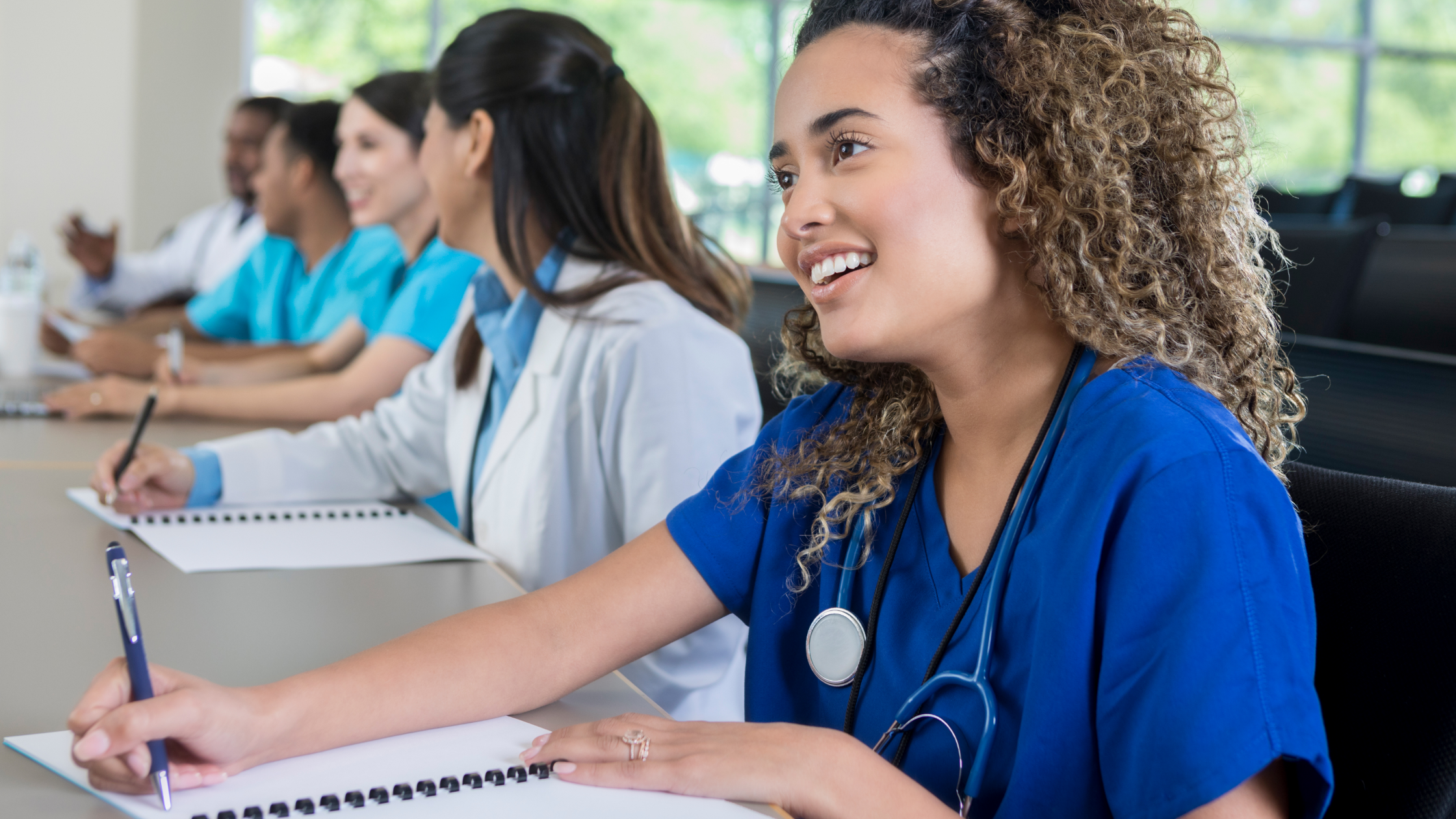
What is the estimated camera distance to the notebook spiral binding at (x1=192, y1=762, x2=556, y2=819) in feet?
2.08

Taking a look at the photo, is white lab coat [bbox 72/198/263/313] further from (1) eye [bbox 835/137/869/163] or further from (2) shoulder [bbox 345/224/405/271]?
(1) eye [bbox 835/137/869/163]

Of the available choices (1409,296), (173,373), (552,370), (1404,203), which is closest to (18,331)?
(173,373)

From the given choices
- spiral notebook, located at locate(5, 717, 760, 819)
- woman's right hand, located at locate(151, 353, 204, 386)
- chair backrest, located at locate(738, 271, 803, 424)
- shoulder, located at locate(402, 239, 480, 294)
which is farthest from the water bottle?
spiral notebook, located at locate(5, 717, 760, 819)

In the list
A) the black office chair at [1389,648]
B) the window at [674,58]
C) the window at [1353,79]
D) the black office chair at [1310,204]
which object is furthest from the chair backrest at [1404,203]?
the black office chair at [1389,648]

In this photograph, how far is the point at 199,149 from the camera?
5.15 m

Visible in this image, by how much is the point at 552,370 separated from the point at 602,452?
0.42 feet

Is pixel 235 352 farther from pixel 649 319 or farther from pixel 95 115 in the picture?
pixel 95 115

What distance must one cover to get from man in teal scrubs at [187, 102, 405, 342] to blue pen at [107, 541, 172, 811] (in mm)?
1973

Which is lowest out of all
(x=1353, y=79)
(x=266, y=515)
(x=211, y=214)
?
(x=211, y=214)

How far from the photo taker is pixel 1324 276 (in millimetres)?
1963

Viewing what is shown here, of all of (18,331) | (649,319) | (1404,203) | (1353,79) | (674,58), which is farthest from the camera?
(1353,79)

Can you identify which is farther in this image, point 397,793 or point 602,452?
point 602,452

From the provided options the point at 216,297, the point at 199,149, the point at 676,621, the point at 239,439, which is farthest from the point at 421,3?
the point at 676,621

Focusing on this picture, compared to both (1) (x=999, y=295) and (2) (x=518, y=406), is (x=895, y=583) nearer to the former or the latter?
(1) (x=999, y=295)
